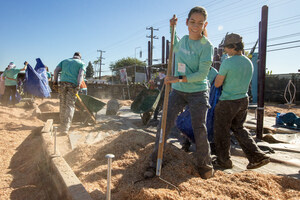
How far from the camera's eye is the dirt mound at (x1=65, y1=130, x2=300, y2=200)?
68.8 inches

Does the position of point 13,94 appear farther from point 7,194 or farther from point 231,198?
point 231,198

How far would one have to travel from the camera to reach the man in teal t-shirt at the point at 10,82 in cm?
816

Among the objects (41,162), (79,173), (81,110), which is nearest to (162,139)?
(79,173)

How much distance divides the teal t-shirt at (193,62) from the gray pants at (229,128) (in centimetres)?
57

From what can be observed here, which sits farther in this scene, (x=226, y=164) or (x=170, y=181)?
(x=226, y=164)

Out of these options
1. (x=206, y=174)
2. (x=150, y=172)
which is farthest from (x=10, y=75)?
(x=206, y=174)

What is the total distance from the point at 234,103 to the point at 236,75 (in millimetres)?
329

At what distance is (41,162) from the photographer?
8.95 feet

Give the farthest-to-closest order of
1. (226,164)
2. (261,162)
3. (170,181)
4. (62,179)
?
(226,164) → (261,162) → (170,181) → (62,179)

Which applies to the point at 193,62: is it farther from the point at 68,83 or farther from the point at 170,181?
the point at 68,83

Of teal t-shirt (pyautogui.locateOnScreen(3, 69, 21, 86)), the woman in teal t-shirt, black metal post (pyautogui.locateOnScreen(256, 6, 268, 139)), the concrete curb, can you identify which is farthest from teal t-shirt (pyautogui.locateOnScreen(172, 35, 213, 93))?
teal t-shirt (pyautogui.locateOnScreen(3, 69, 21, 86))

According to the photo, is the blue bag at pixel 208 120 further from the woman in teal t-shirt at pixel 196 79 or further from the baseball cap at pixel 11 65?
the baseball cap at pixel 11 65

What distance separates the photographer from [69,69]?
461cm

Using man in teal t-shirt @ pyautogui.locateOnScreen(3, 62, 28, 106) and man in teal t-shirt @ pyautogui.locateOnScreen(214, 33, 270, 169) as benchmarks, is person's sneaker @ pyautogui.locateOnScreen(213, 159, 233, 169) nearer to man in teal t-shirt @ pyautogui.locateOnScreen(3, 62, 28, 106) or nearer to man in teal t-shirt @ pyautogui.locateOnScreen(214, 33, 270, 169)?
man in teal t-shirt @ pyautogui.locateOnScreen(214, 33, 270, 169)
